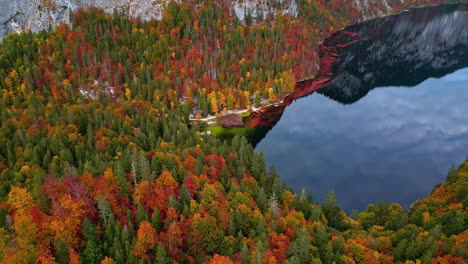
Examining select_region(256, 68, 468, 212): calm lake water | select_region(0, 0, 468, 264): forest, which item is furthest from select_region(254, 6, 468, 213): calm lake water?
select_region(0, 0, 468, 264): forest

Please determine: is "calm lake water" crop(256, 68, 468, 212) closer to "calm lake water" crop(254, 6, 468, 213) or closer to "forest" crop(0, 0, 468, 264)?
"calm lake water" crop(254, 6, 468, 213)

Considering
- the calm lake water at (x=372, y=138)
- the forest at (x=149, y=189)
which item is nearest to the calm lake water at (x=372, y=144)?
the calm lake water at (x=372, y=138)

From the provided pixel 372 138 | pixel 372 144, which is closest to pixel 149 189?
pixel 372 144

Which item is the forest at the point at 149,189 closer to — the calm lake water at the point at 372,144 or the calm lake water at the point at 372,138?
the calm lake water at the point at 372,144

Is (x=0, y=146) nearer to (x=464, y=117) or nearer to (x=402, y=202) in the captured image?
(x=402, y=202)

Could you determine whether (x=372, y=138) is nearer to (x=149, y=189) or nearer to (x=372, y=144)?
(x=372, y=144)

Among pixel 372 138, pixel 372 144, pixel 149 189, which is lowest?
pixel 372 144

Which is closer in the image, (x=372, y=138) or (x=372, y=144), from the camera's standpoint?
(x=372, y=144)
